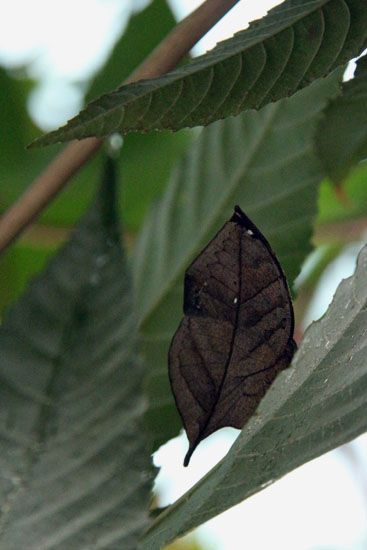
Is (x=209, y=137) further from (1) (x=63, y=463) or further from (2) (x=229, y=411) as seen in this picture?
(1) (x=63, y=463)

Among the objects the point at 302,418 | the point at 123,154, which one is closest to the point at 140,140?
the point at 123,154

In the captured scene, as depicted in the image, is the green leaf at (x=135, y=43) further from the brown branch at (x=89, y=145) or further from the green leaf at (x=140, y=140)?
the brown branch at (x=89, y=145)

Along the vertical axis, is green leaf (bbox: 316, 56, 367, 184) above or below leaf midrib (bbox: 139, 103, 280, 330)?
below

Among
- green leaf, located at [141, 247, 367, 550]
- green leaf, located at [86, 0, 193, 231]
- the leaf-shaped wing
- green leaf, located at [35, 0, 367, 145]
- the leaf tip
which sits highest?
green leaf, located at [86, 0, 193, 231]

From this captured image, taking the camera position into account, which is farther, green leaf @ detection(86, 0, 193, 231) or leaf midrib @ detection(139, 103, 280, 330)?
green leaf @ detection(86, 0, 193, 231)

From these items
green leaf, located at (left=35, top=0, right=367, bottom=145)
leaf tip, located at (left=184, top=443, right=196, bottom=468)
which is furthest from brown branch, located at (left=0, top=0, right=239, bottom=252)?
leaf tip, located at (left=184, top=443, right=196, bottom=468)

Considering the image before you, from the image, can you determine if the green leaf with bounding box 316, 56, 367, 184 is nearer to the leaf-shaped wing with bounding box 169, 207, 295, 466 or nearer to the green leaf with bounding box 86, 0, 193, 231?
the leaf-shaped wing with bounding box 169, 207, 295, 466
